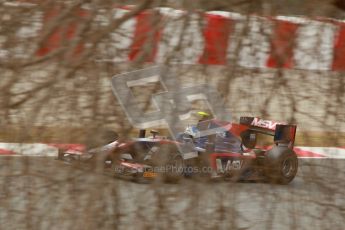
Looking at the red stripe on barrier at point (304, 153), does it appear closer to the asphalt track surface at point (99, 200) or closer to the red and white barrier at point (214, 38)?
the asphalt track surface at point (99, 200)

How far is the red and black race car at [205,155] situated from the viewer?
5.27 m

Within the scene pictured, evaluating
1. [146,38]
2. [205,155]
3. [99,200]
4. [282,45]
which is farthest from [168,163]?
[282,45]

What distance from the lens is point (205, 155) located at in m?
5.45

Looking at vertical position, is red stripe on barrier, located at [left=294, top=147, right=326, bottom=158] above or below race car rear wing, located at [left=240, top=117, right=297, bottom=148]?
below

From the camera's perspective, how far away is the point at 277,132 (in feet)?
18.8

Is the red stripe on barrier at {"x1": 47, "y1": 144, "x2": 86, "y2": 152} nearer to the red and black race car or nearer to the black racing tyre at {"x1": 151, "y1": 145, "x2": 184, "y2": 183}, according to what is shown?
the red and black race car

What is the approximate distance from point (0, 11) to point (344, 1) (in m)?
1.93

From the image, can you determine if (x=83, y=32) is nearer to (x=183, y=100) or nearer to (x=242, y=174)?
(x=183, y=100)

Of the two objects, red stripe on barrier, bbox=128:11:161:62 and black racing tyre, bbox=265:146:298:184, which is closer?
red stripe on barrier, bbox=128:11:161:62

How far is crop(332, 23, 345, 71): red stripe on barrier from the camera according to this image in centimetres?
550

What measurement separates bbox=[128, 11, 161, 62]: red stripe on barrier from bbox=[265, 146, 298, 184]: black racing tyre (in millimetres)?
871

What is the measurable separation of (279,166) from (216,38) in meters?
0.85

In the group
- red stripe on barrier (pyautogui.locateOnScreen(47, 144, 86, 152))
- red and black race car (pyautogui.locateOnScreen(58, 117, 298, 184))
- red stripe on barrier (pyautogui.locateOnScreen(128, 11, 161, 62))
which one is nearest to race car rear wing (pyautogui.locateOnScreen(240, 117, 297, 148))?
red and black race car (pyautogui.locateOnScreen(58, 117, 298, 184))

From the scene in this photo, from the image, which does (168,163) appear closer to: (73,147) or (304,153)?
(73,147)
